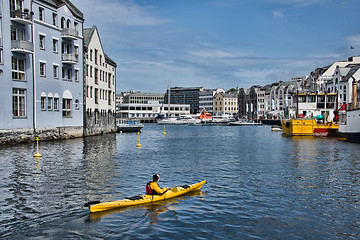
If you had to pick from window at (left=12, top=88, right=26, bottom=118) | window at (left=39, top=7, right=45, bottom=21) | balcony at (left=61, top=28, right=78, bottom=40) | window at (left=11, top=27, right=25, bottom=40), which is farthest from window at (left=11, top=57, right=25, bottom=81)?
balcony at (left=61, top=28, right=78, bottom=40)

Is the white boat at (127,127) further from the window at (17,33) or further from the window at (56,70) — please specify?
the window at (17,33)

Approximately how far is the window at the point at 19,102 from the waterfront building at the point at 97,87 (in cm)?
1506

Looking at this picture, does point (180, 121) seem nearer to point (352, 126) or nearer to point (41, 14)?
point (352, 126)

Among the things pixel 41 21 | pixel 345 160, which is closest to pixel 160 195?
pixel 345 160

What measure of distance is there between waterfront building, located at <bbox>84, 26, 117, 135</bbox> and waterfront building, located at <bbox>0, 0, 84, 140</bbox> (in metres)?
3.67

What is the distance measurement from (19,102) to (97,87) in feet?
78.4

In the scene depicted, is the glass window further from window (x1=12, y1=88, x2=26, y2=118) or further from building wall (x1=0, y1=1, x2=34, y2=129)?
window (x1=12, y1=88, x2=26, y2=118)

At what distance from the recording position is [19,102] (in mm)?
43969

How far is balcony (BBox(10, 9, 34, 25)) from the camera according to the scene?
4294cm

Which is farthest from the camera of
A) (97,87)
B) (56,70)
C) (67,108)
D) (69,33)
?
(97,87)

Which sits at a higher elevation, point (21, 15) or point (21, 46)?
point (21, 15)

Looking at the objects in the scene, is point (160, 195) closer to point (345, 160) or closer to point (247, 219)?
point (247, 219)

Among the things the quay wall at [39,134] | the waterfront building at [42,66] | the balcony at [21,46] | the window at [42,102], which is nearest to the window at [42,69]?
the waterfront building at [42,66]

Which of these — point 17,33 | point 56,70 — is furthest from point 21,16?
point 56,70
